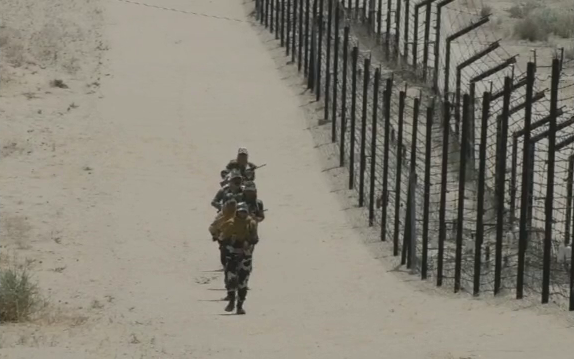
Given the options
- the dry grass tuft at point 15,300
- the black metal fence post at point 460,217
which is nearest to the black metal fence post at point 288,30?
the black metal fence post at point 460,217

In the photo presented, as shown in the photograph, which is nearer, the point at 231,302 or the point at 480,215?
the point at 231,302

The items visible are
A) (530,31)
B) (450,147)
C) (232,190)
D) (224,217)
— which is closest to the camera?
(224,217)

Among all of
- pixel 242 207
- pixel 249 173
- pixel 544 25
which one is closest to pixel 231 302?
pixel 242 207

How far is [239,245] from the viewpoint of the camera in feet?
52.1

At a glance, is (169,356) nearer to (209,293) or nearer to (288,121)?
(209,293)

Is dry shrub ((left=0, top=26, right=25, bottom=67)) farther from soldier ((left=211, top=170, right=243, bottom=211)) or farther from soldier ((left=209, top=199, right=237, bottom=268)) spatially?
soldier ((left=209, top=199, right=237, bottom=268))

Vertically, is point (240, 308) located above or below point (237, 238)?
below

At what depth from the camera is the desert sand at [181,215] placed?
14906 millimetres

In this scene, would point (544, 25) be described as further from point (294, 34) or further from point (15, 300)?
point (15, 300)

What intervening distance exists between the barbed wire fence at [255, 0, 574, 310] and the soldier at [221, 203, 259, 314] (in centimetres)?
271

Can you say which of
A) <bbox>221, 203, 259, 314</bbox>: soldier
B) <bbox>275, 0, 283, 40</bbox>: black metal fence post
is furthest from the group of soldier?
<bbox>275, 0, 283, 40</bbox>: black metal fence post

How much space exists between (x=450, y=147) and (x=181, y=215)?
5.06 meters

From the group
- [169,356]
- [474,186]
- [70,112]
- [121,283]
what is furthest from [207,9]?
[169,356]

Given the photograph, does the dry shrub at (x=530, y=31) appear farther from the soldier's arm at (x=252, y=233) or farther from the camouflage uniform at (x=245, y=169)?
the soldier's arm at (x=252, y=233)
